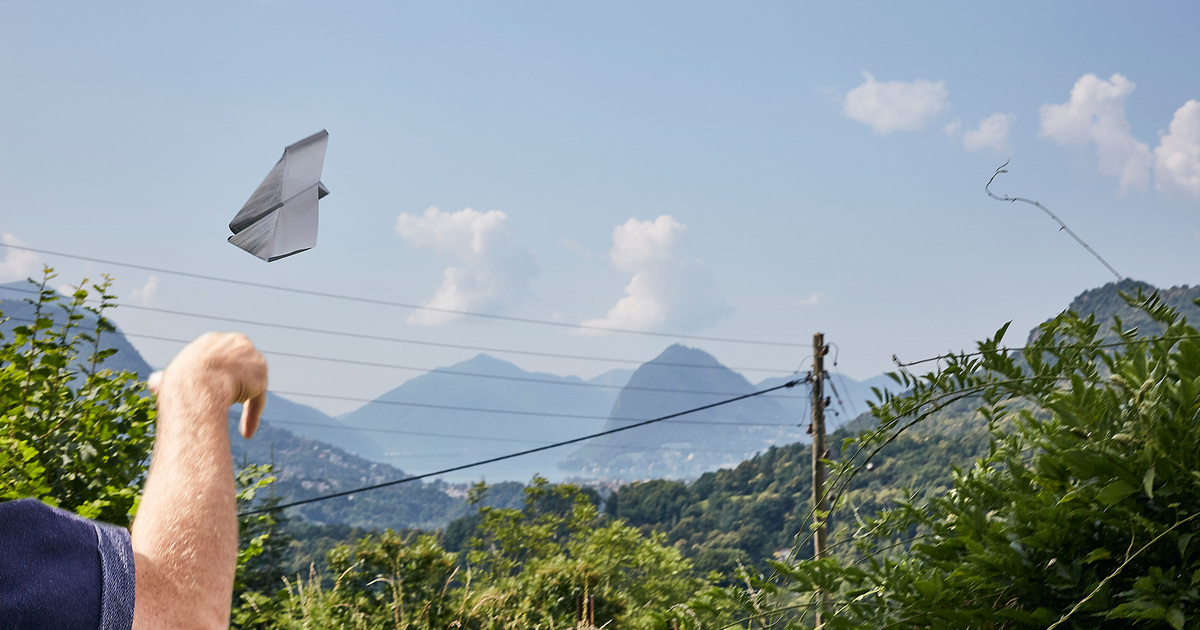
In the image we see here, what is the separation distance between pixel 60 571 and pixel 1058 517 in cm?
83

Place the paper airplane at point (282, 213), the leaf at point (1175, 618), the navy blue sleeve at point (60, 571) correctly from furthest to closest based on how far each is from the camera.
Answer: the paper airplane at point (282, 213)
the leaf at point (1175, 618)
the navy blue sleeve at point (60, 571)

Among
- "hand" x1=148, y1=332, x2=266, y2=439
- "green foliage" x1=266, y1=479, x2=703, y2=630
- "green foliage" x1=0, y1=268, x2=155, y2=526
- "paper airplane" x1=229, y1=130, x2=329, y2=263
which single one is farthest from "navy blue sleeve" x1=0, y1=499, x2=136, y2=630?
"green foliage" x1=0, y1=268, x2=155, y2=526

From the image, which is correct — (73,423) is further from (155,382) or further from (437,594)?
(437,594)

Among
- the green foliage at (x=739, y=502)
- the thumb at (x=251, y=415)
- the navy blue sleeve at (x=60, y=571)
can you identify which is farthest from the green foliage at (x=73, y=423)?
the green foliage at (x=739, y=502)

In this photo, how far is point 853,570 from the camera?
0.89 metres

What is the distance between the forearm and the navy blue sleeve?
0.03 meters

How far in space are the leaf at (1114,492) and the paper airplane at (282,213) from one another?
2.55ft

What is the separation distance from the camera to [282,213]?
31.5 inches

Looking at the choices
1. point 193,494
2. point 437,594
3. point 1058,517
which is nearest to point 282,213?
point 193,494

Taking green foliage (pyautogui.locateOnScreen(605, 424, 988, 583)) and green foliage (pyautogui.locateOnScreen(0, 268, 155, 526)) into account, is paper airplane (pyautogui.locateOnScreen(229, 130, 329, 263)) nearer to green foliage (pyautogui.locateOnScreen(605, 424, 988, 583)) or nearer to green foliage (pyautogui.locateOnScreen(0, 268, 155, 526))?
green foliage (pyautogui.locateOnScreen(0, 268, 155, 526))

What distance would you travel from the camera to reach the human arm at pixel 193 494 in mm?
552

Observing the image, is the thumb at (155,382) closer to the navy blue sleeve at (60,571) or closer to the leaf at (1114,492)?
the navy blue sleeve at (60,571)

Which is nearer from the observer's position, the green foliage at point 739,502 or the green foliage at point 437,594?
the green foliage at point 437,594

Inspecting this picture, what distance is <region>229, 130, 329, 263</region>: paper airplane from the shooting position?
781 millimetres
